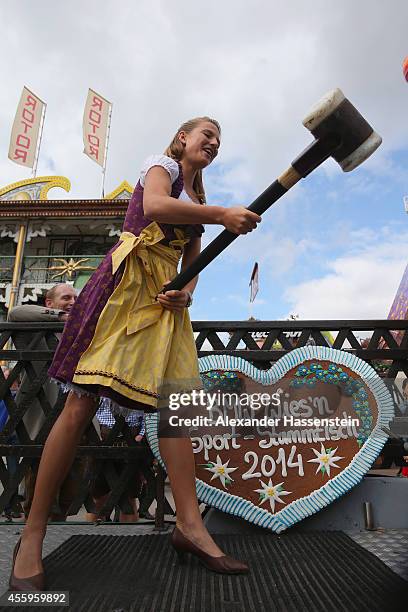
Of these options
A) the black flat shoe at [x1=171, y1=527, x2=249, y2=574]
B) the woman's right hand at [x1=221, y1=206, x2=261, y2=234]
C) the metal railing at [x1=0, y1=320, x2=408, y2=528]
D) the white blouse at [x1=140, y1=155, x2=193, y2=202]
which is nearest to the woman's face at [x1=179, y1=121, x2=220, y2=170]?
the white blouse at [x1=140, y1=155, x2=193, y2=202]

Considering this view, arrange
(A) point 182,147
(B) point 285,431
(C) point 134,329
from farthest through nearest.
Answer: (B) point 285,431
(A) point 182,147
(C) point 134,329

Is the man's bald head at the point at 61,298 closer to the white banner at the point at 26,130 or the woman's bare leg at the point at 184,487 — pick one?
the woman's bare leg at the point at 184,487

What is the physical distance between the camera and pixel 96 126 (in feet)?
66.4

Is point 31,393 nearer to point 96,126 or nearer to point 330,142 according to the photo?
point 330,142

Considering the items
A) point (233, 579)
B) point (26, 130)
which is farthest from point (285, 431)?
point (26, 130)

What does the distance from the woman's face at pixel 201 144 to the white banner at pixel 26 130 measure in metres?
19.2

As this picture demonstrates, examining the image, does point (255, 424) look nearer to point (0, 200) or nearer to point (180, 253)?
point (180, 253)

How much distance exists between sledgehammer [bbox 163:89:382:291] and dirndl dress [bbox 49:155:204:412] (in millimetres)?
286

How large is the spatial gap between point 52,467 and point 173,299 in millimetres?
606

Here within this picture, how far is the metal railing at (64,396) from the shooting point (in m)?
2.08

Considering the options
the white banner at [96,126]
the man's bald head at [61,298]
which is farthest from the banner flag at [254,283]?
the man's bald head at [61,298]

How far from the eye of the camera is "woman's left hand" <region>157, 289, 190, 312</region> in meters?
1.46

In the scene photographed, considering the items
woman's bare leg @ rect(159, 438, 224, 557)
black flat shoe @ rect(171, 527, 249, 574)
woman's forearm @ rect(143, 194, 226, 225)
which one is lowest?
black flat shoe @ rect(171, 527, 249, 574)

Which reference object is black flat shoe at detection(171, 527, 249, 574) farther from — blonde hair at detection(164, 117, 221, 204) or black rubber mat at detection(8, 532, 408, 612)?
blonde hair at detection(164, 117, 221, 204)
